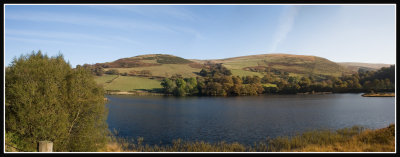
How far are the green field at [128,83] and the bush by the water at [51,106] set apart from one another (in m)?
86.4

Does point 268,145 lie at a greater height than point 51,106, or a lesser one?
lesser

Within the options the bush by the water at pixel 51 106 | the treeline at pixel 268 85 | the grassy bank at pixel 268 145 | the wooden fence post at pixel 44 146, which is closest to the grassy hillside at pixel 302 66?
the treeline at pixel 268 85

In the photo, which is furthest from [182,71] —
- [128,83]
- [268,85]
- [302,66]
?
[302,66]

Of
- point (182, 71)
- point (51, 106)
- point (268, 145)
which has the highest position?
point (182, 71)

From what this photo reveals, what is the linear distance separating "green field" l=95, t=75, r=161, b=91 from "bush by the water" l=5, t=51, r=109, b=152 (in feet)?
283

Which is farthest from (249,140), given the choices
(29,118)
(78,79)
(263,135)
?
(29,118)

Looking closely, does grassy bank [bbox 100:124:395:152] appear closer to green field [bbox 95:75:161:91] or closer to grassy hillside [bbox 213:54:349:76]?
green field [bbox 95:75:161:91]

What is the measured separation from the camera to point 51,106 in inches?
685

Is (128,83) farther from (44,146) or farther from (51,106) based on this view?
(44,146)

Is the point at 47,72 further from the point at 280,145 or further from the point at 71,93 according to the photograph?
the point at 280,145

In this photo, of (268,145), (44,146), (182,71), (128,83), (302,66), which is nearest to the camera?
(44,146)

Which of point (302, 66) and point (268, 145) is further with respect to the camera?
point (302, 66)

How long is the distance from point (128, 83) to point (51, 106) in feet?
325

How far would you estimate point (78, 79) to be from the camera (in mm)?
19891
